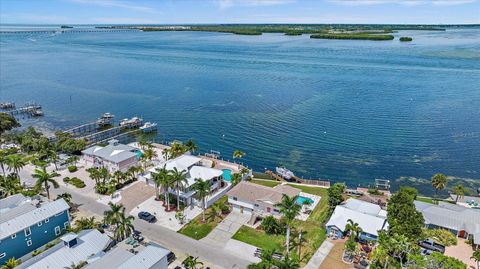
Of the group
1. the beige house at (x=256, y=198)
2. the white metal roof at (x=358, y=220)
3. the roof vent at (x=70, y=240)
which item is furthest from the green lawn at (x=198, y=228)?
the white metal roof at (x=358, y=220)

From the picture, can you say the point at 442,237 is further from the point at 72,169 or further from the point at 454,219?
the point at 72,169

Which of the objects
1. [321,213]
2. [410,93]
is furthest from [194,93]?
[321,213]

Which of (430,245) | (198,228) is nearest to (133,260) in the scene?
(198,228)

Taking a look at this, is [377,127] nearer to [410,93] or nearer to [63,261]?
[410,93]

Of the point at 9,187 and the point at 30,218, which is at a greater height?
the point at 30,218

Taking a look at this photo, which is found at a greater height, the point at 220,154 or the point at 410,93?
the point at 410,93

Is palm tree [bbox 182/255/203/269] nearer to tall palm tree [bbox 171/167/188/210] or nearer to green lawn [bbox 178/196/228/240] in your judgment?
green lawn [bbox 178/196/228/240]

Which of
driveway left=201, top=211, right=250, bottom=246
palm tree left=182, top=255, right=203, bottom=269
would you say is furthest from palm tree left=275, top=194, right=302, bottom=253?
palm tree left=182, top=255, right=203, bottom=269
